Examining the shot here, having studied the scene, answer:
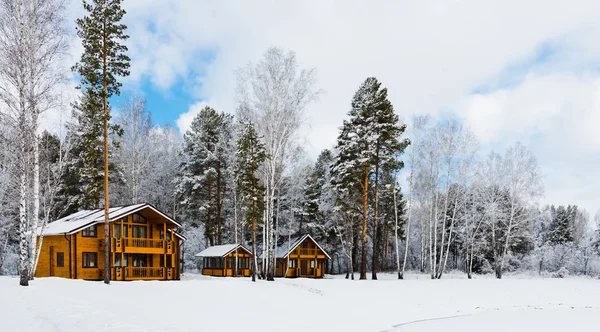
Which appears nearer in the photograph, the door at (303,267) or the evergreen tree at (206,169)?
the evergreen tree at (206,169)

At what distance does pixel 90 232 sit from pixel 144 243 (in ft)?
12.3

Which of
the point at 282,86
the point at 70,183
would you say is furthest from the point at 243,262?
the point at 282,86

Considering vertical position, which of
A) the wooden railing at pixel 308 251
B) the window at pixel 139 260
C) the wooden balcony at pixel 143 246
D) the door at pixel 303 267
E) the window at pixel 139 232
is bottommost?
the door at pixel 303 267

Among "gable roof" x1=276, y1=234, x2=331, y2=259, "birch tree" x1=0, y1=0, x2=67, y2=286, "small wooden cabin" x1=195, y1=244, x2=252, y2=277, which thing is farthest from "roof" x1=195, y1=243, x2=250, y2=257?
"birch tree" x1=0, y1=0, x2=67, y2=286

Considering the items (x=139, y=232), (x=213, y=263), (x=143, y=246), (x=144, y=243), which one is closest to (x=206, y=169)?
(x=213, y=263)

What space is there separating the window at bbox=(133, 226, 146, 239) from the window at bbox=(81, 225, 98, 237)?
2749 millimetres

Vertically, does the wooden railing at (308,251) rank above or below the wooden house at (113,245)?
below

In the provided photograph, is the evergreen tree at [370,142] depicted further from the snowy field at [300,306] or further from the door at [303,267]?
the door at [303,267]

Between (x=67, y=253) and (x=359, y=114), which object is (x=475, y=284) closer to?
(x=359, y=114)

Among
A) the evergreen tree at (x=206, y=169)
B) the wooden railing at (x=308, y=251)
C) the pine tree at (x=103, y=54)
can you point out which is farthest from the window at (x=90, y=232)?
the wooden railing at (x=308, y=251)

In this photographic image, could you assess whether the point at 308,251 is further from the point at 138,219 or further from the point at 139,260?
the point at 138,219

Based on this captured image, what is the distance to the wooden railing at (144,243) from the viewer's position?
3148cm

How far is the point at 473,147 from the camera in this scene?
39906 mm

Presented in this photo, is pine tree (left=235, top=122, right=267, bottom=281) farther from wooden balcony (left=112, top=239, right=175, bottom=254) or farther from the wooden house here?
wooden balcony (left=112, top=239, right=175, bottom=254)
